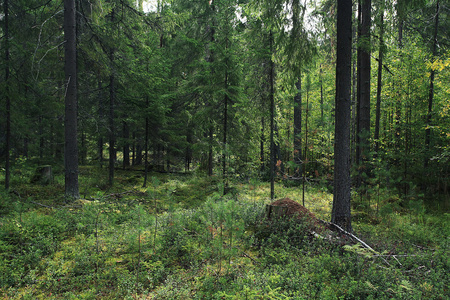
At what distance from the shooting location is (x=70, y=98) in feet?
24.3

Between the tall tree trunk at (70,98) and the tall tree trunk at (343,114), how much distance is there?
7417 millimetres

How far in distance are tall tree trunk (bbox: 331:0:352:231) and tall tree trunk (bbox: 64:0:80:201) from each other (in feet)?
24.3

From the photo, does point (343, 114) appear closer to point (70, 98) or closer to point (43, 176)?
point (70, 98)

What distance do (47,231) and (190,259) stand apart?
3155 millimetres

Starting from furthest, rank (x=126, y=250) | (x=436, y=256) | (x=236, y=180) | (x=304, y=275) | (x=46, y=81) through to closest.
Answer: (x=236, y=180), (x=46, y=81), (x=126, y=250), (x=436, y=256), (x=304, y=275)

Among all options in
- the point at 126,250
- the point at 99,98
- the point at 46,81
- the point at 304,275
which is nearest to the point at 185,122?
the point at 99,98

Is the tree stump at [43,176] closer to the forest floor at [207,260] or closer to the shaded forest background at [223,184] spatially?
the shaded forest background at [223,184]

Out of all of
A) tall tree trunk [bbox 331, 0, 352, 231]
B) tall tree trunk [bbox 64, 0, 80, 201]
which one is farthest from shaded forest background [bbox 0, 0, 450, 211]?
tall tree trunk [bbox 331, 0, 352, 231]

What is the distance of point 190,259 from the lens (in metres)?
4.14

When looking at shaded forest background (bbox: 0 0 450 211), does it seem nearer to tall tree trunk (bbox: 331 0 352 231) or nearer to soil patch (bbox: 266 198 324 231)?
tall tree trunk (bbox: 331 0 352 231)

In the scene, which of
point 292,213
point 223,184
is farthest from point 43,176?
point 292,213

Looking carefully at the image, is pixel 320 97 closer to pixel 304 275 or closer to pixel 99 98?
pixel 99 98

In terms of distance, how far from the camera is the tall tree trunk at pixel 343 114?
512 cm

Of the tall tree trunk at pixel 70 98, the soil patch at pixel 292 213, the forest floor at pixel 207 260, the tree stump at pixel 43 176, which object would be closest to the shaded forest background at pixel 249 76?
the tall tree trunk at pixel 70 98
